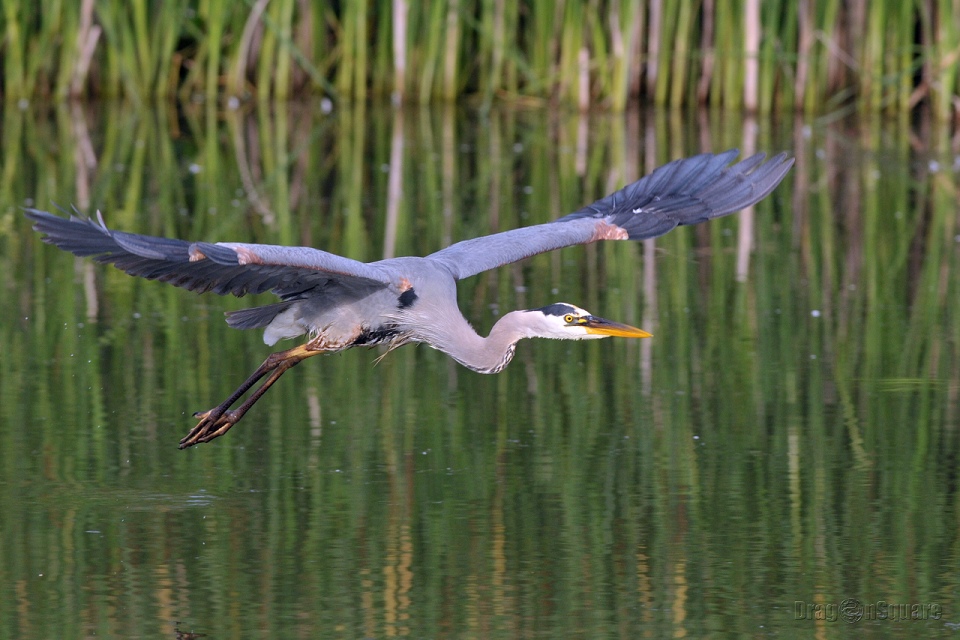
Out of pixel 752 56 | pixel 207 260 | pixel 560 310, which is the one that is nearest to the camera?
pixel 207 260

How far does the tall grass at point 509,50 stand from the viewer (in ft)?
49.5

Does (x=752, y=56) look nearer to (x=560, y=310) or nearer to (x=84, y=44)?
(x=84, y=44)

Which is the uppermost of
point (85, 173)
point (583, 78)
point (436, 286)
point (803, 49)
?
point (803, 49)

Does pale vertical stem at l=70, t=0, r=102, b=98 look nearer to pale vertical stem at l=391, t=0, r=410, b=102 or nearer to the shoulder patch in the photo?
pale vertical stem at l=391, t=0, r=410, b=102

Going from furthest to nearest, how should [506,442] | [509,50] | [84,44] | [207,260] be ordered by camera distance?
[84,44], [509,50], [506,442], [207,260]

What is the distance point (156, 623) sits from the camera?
499 cm

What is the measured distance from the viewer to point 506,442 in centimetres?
693

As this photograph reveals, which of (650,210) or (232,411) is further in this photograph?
(650,210)

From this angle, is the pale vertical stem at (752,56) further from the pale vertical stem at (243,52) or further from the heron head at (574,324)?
the heron head at (574,324)

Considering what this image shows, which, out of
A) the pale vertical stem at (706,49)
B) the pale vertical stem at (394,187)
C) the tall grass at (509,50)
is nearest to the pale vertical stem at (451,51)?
the tall grass at (509,50)

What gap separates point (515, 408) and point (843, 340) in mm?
2104

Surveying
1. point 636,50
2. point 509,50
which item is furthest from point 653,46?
point 509,50

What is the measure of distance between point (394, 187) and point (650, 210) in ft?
18.7

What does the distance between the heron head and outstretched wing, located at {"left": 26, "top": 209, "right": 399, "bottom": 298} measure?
2.08ft
